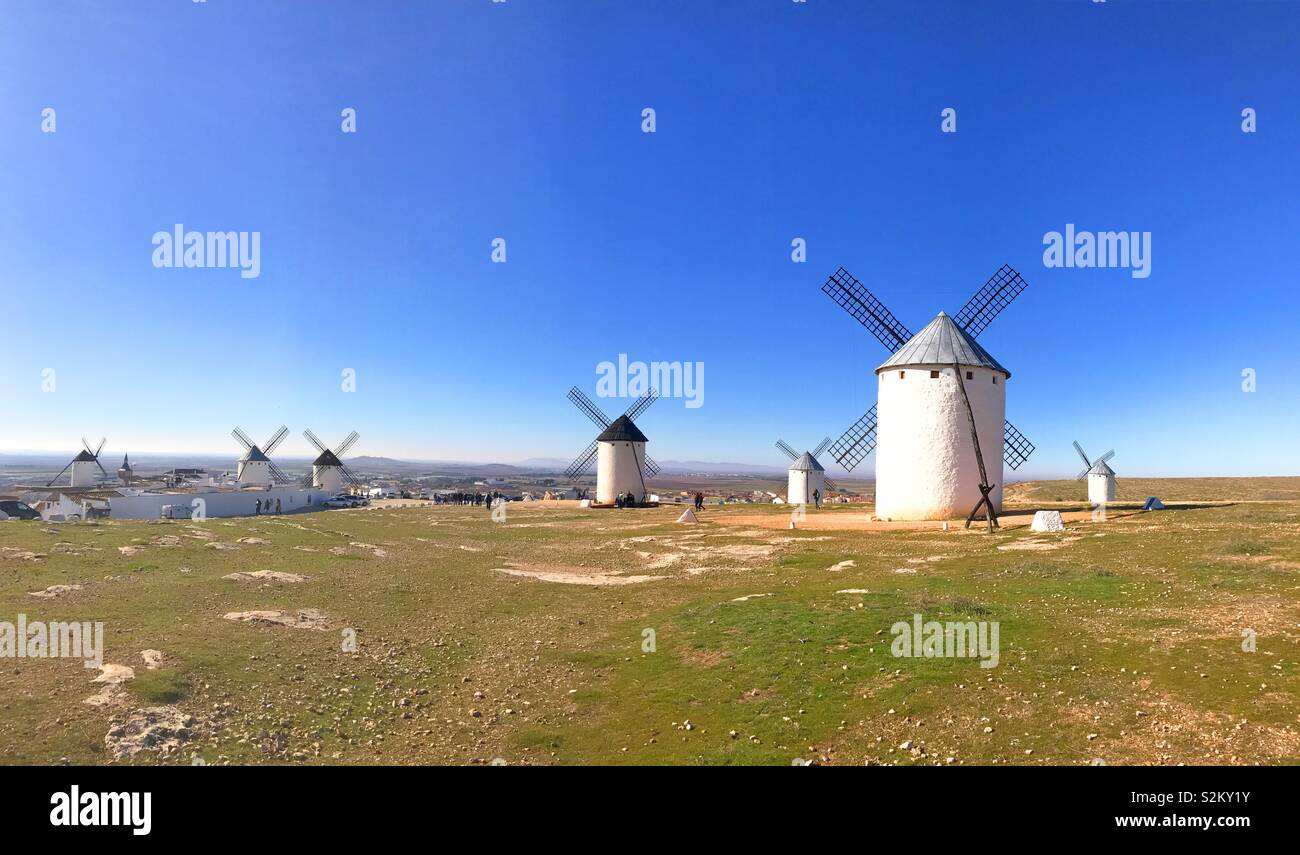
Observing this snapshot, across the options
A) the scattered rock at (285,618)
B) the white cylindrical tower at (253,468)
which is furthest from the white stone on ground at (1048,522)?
the white cylindrical tower at (253,468)

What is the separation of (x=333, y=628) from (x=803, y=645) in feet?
36.4

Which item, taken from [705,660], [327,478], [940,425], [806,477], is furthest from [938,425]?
[327,478]

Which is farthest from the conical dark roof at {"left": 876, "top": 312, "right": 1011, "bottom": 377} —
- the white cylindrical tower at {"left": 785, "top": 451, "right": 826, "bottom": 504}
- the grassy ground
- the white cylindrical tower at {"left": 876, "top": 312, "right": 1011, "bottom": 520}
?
the white cylindrical tower at {"left": 785, "top": 451, "right": 826, "bottom": 504}

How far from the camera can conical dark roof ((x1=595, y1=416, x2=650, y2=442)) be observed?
60.6m

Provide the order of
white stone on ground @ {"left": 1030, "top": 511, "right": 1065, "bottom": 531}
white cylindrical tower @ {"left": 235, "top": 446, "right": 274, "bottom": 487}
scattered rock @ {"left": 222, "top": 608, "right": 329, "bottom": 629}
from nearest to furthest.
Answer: scattered rock @ {"left": 222, "top": 608, "right": 329, "bottom": 629} < white stone on ground @ {"left": 1030, "top": 511, "right": 1065, "bottom": 531} < white cylindrical tower @ {"left": 235, "top": 446, "right": 274, "bottom": 487}

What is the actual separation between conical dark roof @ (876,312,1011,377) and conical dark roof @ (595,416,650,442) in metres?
30.8

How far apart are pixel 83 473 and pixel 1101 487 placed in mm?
117202

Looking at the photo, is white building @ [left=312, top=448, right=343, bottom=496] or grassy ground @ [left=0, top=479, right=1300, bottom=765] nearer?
grassy ground @ [left=0, top=479, right=1300, bottom=765]

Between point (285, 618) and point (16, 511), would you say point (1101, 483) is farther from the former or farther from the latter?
point (16, 511)

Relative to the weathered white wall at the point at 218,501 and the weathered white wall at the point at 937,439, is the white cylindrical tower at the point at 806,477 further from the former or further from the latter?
the weathered white wall at the point at 218,501

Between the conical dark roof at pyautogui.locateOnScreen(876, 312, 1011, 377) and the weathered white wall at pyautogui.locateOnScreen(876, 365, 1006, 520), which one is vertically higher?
the conical dark roof at pyautogui.locateOnScreen(876, 312, 1011, 377)

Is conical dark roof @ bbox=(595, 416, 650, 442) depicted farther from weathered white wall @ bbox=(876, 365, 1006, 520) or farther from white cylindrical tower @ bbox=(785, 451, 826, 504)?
weathered white wall @ bbox=(876, 365, 1006, 520)

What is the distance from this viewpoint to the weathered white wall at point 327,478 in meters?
78.1

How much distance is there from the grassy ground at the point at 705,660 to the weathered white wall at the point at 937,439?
26.6 feet
